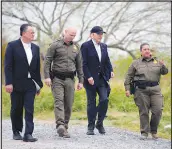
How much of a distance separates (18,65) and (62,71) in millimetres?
999

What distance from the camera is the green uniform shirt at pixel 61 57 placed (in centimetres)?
917

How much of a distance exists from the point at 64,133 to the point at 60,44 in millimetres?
1480

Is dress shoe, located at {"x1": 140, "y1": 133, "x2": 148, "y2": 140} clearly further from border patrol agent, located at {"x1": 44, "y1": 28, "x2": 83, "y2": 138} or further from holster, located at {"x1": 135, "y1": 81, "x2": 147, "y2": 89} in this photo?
border patrol agent, located at {"x1": 44, "y1": 28, "x2": 83, "y2": 138}

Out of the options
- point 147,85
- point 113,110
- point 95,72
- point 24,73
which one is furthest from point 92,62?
point 113,110

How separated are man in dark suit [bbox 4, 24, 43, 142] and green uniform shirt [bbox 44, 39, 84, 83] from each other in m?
0.56

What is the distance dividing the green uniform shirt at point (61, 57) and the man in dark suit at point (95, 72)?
458mm

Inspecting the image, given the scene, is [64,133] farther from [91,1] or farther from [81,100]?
[91,1]

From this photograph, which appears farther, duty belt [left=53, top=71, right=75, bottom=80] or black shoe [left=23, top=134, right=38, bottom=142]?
duty belt [left=53, top=71, right=75, bottom=80]

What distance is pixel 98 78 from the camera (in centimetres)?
984

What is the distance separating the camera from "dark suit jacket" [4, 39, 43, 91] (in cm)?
842

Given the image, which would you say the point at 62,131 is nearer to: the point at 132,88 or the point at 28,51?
the point at 28,51

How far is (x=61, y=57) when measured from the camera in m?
9.20

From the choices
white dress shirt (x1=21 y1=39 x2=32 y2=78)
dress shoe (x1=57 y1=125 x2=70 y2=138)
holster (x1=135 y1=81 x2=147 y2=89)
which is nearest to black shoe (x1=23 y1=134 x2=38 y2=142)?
dress shoe (x1=57 y1=125 x2=70 y2=138)

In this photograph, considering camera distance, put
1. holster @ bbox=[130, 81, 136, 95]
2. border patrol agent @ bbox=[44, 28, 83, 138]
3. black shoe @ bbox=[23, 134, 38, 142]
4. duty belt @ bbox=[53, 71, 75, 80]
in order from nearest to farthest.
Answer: black shoe @ bbox=[23, 134, 38, 142] → border patrol agent @ bbox=[44, 28, 83, 138] → duty belt @ bbox=[53, 71, 75, 80] → holster @ bbox=[130, 81, 136, 95]
